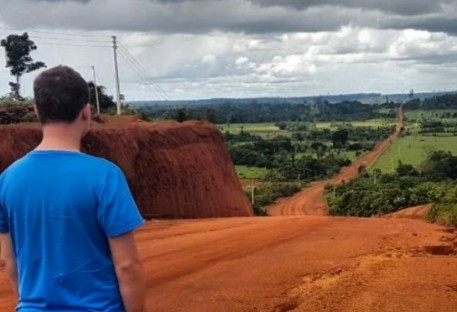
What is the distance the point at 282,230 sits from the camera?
17.2 m

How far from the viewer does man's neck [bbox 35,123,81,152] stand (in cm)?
298

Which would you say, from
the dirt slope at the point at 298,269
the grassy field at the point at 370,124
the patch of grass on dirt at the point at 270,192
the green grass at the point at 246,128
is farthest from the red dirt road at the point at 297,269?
the grassy field at the point at 370,124

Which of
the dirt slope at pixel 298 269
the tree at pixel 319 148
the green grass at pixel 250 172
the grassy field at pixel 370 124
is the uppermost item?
the dirt slope at pixel 298 269

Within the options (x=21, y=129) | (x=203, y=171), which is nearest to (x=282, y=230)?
(x=21, y=129)

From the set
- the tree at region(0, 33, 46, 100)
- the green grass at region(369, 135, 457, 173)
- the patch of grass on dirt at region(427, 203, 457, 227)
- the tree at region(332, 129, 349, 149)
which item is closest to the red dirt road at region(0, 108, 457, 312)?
the patch of grass on dirt at region(427, 203, 457, 227)

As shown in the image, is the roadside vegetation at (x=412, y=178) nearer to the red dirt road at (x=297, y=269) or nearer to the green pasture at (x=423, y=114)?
the green pasture at (x=423, y=114)

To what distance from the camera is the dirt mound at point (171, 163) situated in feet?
75.8

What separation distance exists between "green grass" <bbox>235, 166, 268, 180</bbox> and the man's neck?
2547 inches

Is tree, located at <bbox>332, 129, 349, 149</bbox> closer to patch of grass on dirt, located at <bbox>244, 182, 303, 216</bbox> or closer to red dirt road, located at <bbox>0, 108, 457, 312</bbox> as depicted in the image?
patch of grass on dirt, located at <bbox>244, 182, 303, 216</bbox>

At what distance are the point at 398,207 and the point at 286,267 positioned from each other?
66.0 ft

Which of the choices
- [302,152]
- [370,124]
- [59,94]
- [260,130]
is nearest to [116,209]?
[59,94]

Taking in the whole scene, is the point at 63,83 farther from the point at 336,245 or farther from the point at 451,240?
the point at 451,240

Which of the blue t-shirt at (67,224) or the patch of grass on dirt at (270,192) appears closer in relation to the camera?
the blue t-shirt at (67,224)

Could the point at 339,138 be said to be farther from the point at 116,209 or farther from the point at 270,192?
the point at 116,209
